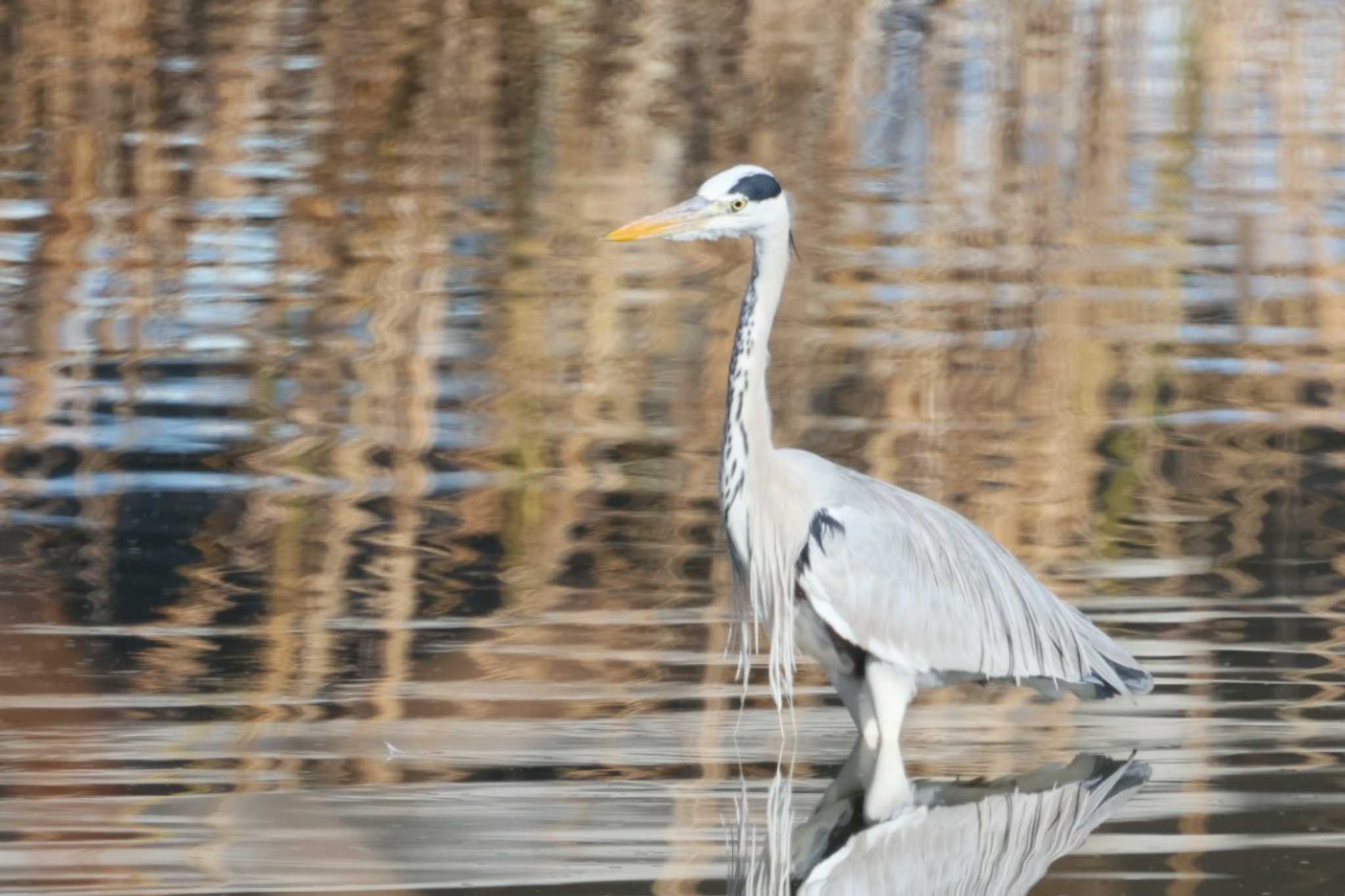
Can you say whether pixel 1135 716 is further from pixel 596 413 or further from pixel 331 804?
pixel 596 413

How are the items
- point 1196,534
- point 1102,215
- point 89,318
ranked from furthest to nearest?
point 1102,215 < point 89,318 < point 1196,534

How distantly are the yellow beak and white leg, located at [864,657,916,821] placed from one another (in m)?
1.26

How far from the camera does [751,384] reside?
6484 mm

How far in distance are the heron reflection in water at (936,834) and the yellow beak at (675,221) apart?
1468 mm

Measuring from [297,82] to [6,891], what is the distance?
13.8 metres

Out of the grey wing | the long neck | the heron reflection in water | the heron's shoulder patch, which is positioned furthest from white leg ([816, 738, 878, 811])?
the long neck

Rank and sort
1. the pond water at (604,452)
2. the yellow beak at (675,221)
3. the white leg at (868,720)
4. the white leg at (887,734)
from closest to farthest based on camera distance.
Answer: the pond water at (604,452), the white leg at (887,734), the white leg at (868,720), the yellow beak at (675,221)

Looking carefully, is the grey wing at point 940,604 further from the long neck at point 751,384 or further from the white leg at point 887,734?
the long neck at point 751,384

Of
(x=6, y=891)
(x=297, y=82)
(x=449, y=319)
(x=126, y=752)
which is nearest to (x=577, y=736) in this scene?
(x=126, y=752)

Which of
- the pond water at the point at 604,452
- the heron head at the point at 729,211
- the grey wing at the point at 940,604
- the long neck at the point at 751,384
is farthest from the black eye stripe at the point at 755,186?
the pond water at the point at 604,452

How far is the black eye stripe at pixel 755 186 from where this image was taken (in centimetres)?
652

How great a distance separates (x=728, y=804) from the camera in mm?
6004

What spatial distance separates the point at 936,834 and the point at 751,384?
1311mm

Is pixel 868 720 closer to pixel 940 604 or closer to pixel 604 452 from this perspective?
pixel 940 604
